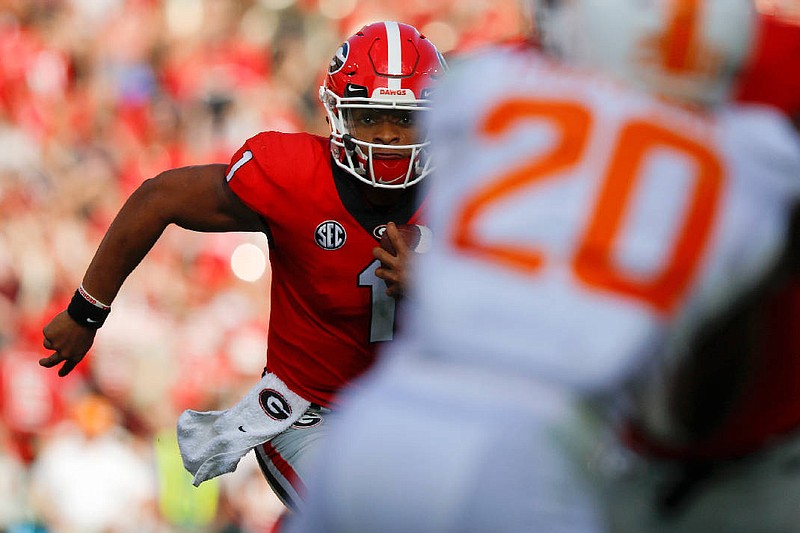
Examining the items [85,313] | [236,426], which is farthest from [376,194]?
[85,313]

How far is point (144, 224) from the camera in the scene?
Answer: 3.38 m

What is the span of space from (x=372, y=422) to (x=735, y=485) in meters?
0.81

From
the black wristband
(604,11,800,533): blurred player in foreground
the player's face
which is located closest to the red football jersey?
the player's face

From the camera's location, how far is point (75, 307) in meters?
3.50

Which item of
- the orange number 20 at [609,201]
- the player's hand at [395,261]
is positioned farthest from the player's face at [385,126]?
the orange number 20 at [609,201]

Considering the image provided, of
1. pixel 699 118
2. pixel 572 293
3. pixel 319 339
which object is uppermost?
pixel 699 118

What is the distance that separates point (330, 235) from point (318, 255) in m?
0.06

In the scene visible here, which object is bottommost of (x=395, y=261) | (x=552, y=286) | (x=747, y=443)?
(x=395, y=261)

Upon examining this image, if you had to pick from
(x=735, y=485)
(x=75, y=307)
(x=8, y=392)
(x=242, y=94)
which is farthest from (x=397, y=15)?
(x=735, y=485)

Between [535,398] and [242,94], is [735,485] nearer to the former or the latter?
[535,398]

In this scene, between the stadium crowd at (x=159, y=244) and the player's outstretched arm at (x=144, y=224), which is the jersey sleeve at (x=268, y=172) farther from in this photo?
the stadium crowd at (x=159, y=244)

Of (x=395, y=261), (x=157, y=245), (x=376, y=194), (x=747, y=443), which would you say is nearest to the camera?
(x=747, y=443)

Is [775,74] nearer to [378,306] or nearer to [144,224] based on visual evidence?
[378,306]

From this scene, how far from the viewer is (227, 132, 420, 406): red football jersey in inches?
130
